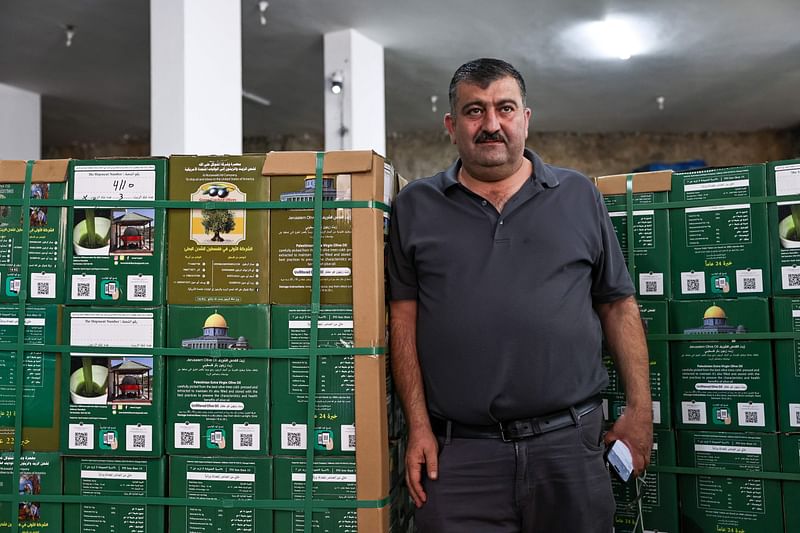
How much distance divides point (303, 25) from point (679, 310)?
15.5ft

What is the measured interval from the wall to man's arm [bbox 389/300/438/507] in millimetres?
8257

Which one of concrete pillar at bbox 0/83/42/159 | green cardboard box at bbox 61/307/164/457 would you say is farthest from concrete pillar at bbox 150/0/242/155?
concrete pillar at bbox 0/83/42/159

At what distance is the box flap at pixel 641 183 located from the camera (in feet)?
6.99

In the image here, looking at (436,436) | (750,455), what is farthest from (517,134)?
(750,455)

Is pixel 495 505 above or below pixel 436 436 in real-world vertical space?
below

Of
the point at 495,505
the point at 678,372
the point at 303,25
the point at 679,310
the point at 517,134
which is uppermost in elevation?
the point at 303,25

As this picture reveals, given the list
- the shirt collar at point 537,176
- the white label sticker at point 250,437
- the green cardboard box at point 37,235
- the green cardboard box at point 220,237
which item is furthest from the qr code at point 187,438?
the shirt collar at point 537,176

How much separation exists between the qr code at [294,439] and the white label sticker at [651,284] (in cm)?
111

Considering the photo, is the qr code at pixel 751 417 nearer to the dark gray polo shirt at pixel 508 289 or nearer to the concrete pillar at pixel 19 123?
the dark gray polo shirt at pixel 508 289

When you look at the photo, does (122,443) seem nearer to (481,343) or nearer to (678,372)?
(481,343)

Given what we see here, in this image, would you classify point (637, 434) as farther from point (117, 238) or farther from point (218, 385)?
point (117, 238)

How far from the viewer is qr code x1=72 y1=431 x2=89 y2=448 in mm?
1929

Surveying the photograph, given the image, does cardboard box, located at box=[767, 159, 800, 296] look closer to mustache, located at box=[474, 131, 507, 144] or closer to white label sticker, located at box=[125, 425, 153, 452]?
mustache, located at box=[474, 131, 507, 144]

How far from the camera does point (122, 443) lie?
192cm
